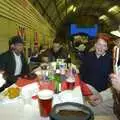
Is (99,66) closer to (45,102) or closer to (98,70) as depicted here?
(98,70)

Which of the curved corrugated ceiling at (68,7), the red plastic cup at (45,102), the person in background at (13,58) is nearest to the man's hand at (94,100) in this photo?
the red plastic cup at (45,102)

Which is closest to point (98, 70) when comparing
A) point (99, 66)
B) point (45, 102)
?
point (99, 66)

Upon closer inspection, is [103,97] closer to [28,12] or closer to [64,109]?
[64,109]

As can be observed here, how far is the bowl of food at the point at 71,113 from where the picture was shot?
173 cm

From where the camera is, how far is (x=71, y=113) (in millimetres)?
1833

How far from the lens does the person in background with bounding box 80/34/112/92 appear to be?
4531 mm

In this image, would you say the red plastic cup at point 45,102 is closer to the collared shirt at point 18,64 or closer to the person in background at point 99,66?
the person in background at point 99,66

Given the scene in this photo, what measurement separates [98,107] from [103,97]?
326 millimetres

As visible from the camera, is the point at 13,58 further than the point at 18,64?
No

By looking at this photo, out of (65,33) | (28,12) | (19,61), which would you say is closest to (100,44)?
(19,61)

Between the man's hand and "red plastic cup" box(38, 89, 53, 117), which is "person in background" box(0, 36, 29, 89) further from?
"red plastic cup" box(38, 89, 53, 117)

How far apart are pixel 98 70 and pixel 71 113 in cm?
283

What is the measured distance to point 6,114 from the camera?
2.31 meters

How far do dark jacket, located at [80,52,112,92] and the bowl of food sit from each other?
2.66 m
